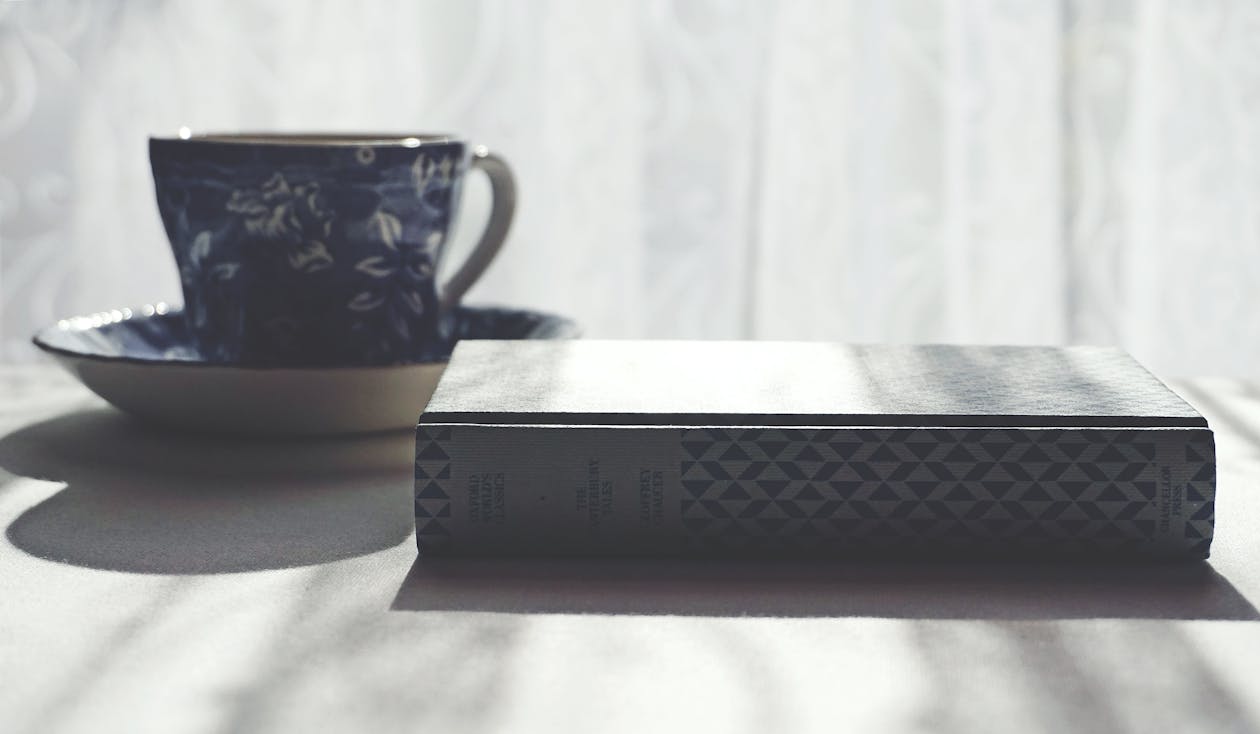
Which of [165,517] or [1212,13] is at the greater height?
[1212,13]

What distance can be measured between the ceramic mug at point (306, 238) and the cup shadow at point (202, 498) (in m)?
0.04

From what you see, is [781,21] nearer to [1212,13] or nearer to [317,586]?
[1212,13]

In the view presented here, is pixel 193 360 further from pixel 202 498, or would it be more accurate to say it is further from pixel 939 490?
pixel 939 490

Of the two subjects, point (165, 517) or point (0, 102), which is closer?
point (165, 517)

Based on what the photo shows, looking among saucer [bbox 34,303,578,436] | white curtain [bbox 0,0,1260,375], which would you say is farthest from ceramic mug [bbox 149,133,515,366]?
white curtain [bbox 0,0,1260,375]

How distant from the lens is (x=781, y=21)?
3.72 ft

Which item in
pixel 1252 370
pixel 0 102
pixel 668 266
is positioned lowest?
pixel 1252 370

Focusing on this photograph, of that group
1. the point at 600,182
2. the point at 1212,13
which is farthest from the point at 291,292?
the point at 1212,13

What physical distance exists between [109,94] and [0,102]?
93 mm

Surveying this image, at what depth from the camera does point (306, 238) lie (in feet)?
1.77

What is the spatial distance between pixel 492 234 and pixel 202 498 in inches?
8.6

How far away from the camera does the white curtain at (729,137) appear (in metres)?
1.14

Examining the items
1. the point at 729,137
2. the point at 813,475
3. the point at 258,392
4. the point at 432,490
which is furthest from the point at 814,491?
the point at 729,137

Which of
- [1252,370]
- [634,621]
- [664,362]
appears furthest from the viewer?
[1252,370]
